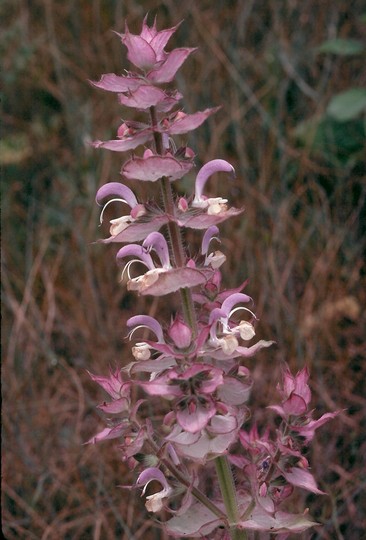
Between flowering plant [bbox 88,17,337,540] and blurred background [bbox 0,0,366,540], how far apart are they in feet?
1.88

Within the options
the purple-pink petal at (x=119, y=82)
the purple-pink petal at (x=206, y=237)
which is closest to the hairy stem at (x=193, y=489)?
the purple-pink petal at (x=206, y=237)

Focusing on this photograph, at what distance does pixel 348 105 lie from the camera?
8.62 feet

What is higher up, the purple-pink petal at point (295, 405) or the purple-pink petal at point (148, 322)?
the purple-pink petal at point (148, 322)

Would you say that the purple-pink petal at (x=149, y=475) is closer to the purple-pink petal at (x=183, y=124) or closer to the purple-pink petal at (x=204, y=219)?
the purple-pink petal at (x=204, y=219)

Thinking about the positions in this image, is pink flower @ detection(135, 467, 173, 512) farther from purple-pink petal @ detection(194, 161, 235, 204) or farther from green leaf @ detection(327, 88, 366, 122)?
green leaf @ detection(327, 88, 366, 122)

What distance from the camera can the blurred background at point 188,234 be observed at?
7.08 feet

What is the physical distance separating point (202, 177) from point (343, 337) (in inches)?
61.2

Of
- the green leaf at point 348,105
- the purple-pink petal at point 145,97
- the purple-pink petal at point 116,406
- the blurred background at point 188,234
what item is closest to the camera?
the purple-pink petal at point 145,97

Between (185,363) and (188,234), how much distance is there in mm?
1763

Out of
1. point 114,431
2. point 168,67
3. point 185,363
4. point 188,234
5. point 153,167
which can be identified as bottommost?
point 188,234

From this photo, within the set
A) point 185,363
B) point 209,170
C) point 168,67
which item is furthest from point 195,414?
point 168,67

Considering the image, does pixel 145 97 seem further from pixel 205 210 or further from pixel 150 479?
pixel 150 479

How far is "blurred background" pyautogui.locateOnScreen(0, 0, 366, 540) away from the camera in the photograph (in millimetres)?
2158

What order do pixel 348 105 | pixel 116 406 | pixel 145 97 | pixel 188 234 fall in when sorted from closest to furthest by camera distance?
pixel 145 97 → pixel 116 406 → pixel 348 105 → pixel 188 234
